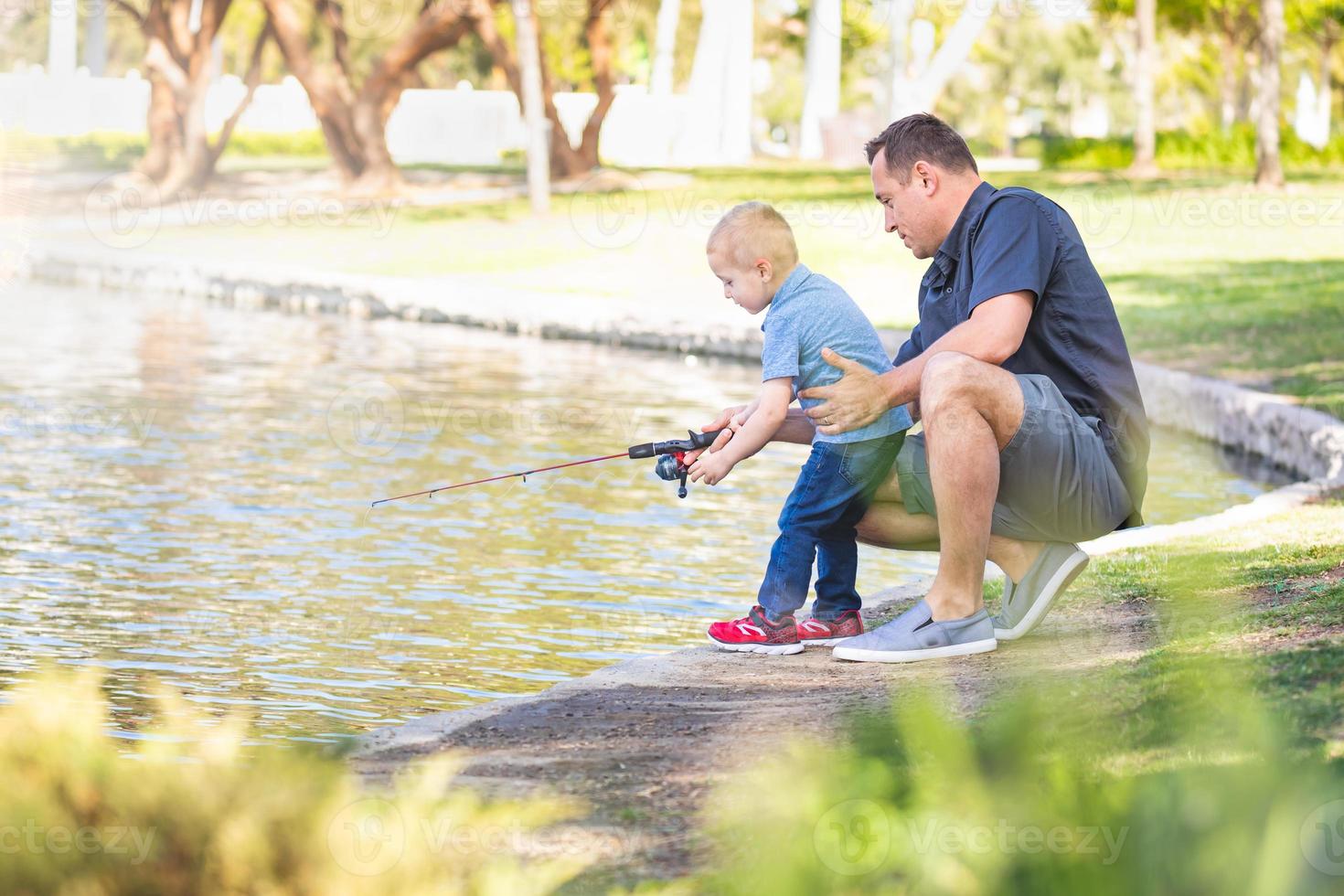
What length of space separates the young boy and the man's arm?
0.19 m

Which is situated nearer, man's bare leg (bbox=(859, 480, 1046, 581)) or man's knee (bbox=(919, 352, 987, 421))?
man's knee (bbox=(919, 352, 987, 421))

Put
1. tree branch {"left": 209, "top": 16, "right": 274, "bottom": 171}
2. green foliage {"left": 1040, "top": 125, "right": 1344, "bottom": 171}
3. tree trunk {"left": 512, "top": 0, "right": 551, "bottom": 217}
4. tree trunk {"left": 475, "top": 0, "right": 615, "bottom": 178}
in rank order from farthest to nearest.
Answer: tree branch {"left": 209, "top": 16, "right": 274, "bottom": 171} < green foliage {"left": 1040, "top": 125, "right": 1344, "bottom": 171} < tree trunk {"left": 475, "top": 0, "right": 615, "bottom": 178} < tree trunk {"left": 512, "top": 0, "right": 551, "bottom": 217}

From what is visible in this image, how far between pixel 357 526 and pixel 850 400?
13.3 ft

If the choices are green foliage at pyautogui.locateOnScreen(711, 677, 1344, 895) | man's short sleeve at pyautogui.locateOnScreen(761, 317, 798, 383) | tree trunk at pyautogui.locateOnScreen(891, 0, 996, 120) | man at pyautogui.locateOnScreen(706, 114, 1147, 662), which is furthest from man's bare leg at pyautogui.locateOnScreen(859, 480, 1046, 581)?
tree trunk at pyautogui.locateOnScreen(891, 0, 996, 120)

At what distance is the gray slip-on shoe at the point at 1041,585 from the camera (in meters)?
5.29

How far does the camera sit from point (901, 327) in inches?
653

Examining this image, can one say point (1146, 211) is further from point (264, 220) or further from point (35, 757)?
point (35, 757)

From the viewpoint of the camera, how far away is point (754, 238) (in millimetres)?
5512

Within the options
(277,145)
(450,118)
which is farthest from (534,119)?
(277,145)

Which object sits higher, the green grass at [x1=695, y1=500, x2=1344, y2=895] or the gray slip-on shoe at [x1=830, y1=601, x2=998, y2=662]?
the green grass at [x1=695, y1=500, x2=1344, y2=895]

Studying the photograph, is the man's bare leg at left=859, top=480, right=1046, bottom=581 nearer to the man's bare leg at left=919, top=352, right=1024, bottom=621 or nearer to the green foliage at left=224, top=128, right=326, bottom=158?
the man's bare leg at left=919, top=352, right=1024, bottom=621

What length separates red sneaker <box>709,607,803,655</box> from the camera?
5570 mm

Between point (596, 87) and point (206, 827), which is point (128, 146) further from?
point (206, 827)

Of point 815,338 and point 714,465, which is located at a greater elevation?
point 815,338
